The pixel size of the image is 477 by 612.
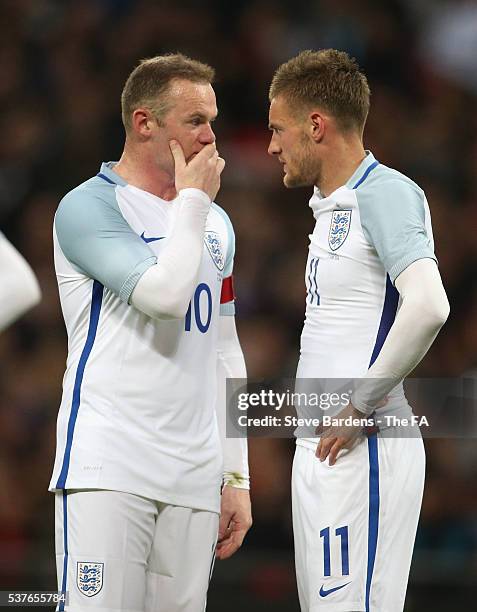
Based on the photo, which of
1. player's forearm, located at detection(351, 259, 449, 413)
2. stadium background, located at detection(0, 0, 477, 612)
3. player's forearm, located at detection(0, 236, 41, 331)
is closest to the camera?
player's forearm, located at detection(0, 236, 41, 331)

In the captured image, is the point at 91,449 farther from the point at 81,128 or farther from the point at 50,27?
the point at 50,27

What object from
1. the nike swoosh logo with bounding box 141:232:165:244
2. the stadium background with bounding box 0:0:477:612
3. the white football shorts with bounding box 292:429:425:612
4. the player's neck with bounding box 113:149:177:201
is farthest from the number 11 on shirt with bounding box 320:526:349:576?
the stadium background with bounding box 0:0:477:612

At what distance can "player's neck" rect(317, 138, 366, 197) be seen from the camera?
3.72m

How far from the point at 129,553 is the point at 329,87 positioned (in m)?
1.51

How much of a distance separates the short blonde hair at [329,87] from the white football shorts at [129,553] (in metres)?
1.28

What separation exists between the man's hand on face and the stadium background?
2.69 metres

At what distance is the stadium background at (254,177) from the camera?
20.7 feet

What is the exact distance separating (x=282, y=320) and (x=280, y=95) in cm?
360

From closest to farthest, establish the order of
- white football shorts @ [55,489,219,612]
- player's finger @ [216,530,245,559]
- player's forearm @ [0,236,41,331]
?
player's forearm @ [0,236,41,331]
white football shorts @ [55,489,219,612]
player's finger @ [216,530,245,559]

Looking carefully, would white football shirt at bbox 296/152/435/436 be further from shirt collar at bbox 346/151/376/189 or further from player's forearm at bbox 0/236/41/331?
player's forearm at bbox 0/236/41/331

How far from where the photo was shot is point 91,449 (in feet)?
11.5

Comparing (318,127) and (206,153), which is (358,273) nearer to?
(318,127)

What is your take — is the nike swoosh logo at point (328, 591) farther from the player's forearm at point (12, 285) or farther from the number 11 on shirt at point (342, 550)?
the player's forearm at point (12, 285)

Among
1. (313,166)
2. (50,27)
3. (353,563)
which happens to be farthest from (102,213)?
(50,27)
